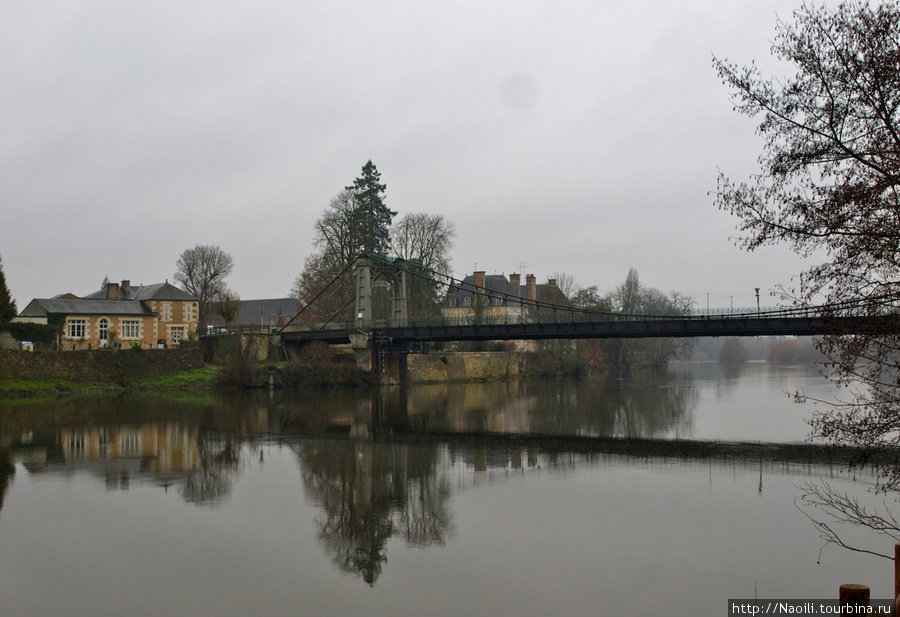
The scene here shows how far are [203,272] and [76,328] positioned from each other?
16979mm

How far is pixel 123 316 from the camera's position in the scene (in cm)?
4391

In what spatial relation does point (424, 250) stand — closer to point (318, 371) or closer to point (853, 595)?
point (318, 371)

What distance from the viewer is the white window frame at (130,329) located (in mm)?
44000

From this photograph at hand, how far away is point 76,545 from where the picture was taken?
10086 mm

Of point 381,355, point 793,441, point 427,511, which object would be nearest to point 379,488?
point 427,511

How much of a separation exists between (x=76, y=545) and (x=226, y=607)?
3.43 metres

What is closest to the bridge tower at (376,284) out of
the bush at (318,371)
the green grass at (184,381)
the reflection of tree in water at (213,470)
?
the bush at (318,371)

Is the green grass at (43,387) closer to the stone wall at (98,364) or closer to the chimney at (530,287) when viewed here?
the stone wall at (98,364)

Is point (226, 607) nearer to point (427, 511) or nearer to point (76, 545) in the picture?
point (76, 545)

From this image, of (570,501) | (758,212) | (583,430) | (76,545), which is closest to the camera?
(758,212)

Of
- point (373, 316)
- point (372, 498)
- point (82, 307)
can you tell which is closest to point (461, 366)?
point (373, 316)

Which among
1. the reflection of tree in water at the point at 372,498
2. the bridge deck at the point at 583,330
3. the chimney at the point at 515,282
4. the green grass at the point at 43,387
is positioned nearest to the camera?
the reflection of tree in water at the point at 372,498

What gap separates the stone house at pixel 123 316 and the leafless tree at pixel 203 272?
8.88 meters

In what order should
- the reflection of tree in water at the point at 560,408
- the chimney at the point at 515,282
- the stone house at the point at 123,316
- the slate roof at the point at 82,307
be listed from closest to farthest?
the reflection of tree in water at the point at 560,408 → the slate roof at the point at 82,307 → the stone house at the point at 123,316 → the chimney at the point at 515,282
